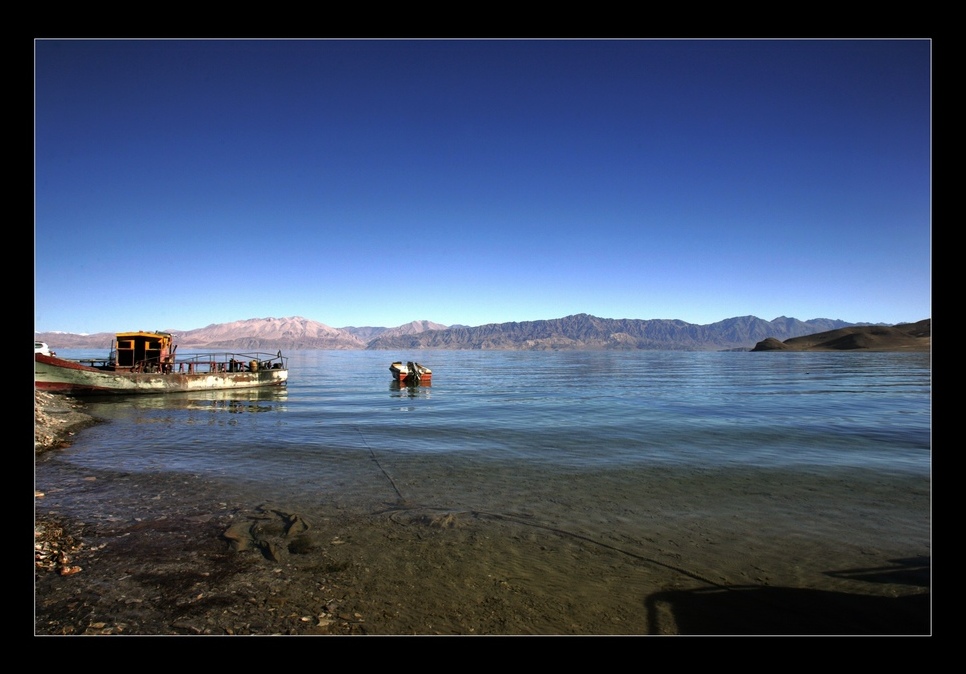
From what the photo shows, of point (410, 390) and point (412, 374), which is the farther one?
point (412, 374)

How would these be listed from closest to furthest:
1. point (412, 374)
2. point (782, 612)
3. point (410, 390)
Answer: point (782, 612)
point (410, 390)
point (412, 374)

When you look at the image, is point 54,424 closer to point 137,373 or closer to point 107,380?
point 107,380

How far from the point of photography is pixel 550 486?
1249cm

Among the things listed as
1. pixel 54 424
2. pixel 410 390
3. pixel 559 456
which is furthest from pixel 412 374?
pixel 559 456

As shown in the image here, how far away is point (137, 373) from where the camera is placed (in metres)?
37.3

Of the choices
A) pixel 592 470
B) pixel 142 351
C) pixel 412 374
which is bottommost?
pixel 592 470

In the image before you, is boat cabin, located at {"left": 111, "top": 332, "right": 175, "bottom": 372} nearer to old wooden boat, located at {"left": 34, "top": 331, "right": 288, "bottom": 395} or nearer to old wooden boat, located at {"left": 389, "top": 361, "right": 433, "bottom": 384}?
old wooden boat, located at {"left": 34, "top": 331, "right": 288, "bottom": 395}

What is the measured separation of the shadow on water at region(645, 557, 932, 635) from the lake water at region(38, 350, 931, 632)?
1.91 ft

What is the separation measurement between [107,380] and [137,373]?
75.3 inches

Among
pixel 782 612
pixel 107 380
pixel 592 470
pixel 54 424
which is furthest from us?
pixel 107 380

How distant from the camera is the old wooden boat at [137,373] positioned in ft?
113

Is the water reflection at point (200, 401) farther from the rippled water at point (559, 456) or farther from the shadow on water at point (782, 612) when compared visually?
the shadow on water at point (782, 612)

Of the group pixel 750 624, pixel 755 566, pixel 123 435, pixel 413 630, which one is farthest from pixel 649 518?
pixel 123 435
